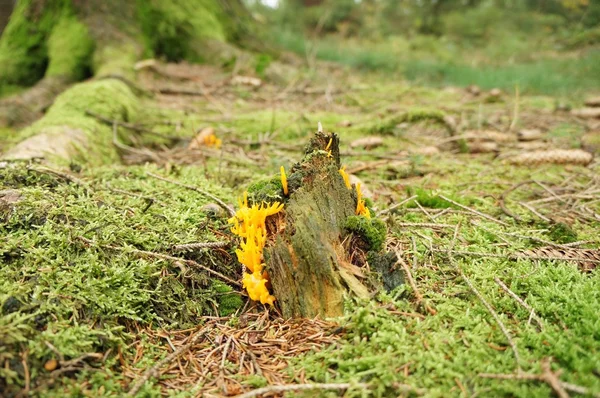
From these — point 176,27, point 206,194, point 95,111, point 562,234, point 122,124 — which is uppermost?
point 176,27

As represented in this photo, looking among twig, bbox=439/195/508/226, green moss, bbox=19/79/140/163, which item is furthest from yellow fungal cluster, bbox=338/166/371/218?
green moss, bbox=19/79/140/163

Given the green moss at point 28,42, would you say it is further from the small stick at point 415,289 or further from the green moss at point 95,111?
the small stick at point 415,289

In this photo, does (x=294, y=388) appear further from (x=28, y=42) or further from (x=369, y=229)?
(x=28, y=42)

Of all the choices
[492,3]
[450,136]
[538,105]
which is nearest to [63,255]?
[450,136]

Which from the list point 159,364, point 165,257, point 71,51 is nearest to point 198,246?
point 165,257

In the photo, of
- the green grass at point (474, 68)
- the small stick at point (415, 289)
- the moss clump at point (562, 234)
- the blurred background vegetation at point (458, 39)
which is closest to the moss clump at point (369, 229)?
the small stick at point (415, 289)

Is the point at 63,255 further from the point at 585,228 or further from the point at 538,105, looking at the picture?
the point at 538,105

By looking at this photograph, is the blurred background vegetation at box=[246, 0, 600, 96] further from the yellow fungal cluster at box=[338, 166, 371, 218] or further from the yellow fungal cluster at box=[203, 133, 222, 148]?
the yellow fungal cluster at box=[338, 166, 371, 218]
